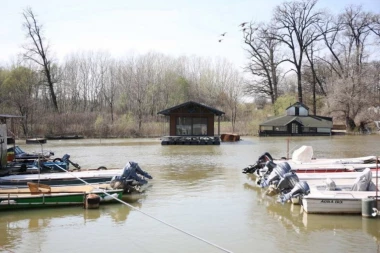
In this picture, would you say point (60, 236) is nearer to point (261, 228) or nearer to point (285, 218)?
point (261, 228)

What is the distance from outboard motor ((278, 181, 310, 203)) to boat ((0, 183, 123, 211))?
5.61 metres

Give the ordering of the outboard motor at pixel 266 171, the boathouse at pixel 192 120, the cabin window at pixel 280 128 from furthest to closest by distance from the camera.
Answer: the cabin window at pixel 280 128 < the boathouse at pixel 192 120 < the outboard motor at pixel 266 171

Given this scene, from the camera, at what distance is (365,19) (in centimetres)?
6550

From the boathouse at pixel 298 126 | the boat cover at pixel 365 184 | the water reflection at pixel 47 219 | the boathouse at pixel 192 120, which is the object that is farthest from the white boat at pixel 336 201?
the boathouse at pixel 298 126

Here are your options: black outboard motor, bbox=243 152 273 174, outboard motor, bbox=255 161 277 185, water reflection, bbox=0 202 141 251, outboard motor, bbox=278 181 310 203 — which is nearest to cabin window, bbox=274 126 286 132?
black outboard motor, bbox=243 152 273 174

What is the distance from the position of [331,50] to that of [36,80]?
149ft

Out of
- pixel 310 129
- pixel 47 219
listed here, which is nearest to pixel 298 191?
pixel 47 219

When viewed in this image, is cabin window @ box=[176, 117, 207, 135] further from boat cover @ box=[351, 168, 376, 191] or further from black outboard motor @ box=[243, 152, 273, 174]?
boat cover @ box=[351, 168, 376, 191]

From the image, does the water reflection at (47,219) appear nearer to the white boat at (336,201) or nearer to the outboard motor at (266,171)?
the white boat at (336,201)

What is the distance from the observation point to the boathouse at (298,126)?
2274 inches

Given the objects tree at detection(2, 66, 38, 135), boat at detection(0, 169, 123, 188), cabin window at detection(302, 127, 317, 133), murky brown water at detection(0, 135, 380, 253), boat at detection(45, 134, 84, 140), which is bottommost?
murky brown water at detection(0, 135, 380, 253)

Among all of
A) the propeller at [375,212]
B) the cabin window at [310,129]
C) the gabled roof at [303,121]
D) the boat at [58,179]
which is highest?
the gabled roof at [303,121]

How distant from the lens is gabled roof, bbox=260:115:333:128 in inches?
2280

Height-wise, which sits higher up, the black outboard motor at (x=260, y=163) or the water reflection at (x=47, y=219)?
the black outboard motor at (x=260, y=163)
